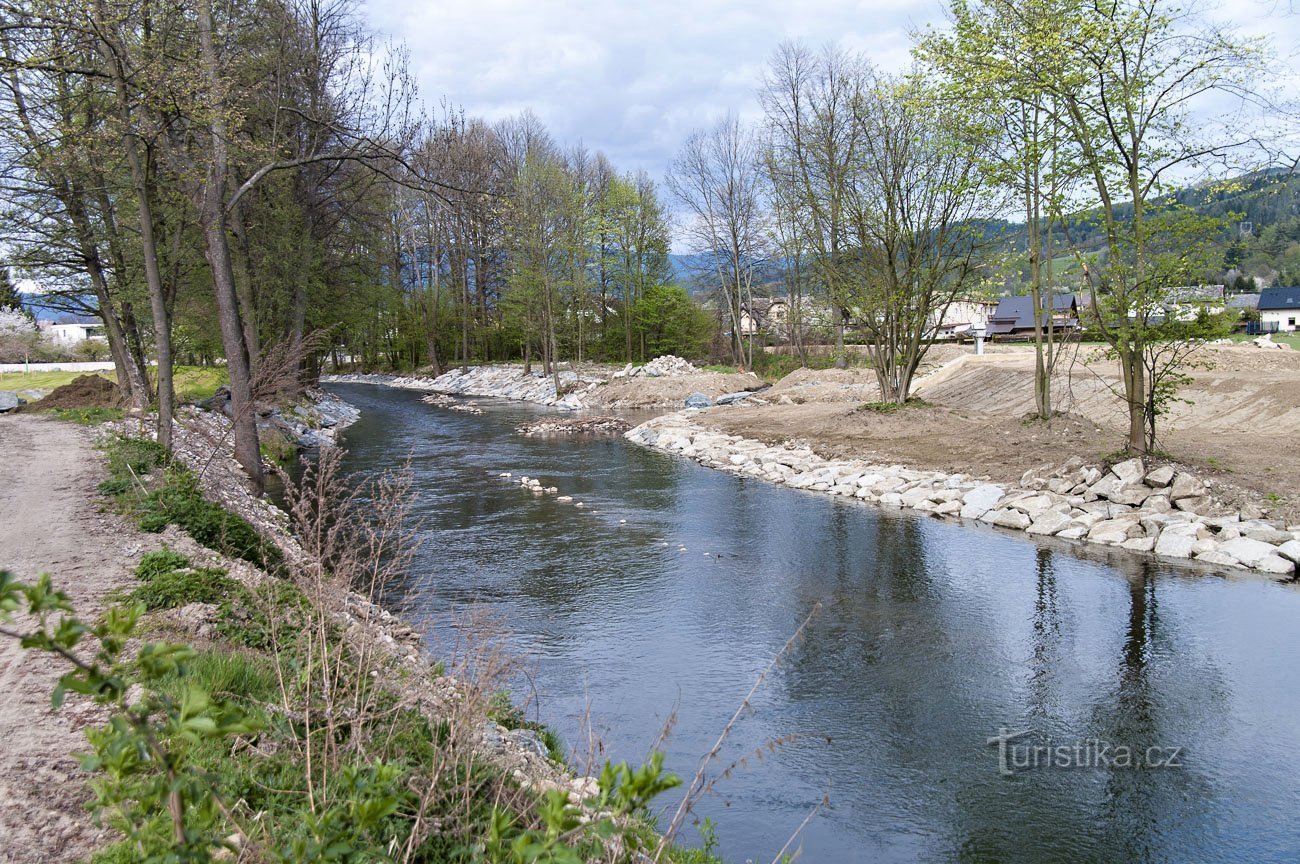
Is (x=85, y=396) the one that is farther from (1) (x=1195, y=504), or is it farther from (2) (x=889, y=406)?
(1) (x=1195, y=504)

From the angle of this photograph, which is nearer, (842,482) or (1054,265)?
(842,482)

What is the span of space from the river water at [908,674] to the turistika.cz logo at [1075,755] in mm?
18

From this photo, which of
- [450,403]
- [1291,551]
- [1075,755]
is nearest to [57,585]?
[1075,755]

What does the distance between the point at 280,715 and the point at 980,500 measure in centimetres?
1123

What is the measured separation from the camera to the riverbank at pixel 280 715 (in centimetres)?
275

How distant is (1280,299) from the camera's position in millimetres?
75250

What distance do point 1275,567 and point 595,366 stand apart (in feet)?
118

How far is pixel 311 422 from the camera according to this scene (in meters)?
23.8

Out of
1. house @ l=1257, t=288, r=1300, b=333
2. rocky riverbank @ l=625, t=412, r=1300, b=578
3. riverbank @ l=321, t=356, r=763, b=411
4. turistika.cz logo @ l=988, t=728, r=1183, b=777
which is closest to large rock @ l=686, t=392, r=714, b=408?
riverbank @ l=321, t=356, r=763, b=411

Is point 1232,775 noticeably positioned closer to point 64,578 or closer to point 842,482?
point 64,578

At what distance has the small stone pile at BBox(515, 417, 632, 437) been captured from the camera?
2423 centimetres

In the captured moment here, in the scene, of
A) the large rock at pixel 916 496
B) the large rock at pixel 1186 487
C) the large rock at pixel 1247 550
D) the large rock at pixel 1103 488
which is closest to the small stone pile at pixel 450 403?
the large rock at pixel 916 496

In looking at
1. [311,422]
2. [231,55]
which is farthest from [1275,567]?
[311,422]

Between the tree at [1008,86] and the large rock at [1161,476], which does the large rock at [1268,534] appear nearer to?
the large rock at [1161,476]
